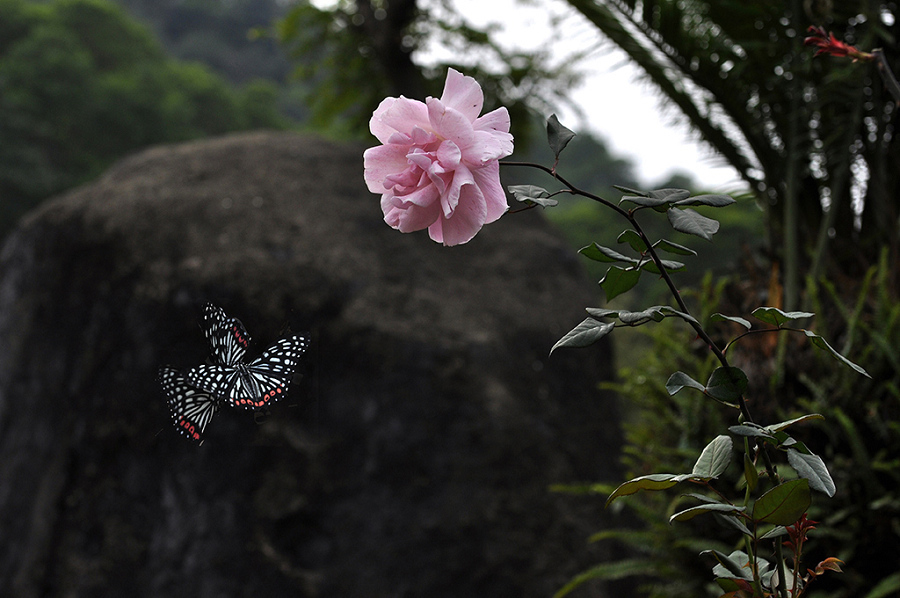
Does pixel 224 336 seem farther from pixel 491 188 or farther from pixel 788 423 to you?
pixel 788 423

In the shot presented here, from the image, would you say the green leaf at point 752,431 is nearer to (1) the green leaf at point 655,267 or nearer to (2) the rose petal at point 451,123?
(1) the green leaf at point 655,267

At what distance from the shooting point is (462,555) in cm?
220

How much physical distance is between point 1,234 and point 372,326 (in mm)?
14070

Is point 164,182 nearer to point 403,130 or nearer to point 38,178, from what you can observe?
point 403,130

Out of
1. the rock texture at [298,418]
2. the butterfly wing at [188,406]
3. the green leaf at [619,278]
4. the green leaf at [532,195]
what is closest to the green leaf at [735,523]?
the green leaf at [619,278]

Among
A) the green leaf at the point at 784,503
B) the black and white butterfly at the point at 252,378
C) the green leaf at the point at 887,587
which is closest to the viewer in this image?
the green leaf at the point at 784,503

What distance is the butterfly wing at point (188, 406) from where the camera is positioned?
792mm

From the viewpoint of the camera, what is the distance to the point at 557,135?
68cm

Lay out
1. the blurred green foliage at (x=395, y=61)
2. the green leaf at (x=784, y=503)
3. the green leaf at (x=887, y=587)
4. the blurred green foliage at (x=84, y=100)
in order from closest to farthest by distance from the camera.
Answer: the green leaf at (x=784, y=503) < the green leaf at (x=887, y=587) < the blurred green foliage at (x=395, y=61) < the blurred green foliage at (x=84, y=100)

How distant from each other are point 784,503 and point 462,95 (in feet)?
1.61

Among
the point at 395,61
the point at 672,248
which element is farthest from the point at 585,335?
the point at 395,61

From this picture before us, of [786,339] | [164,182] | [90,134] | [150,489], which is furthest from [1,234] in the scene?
[786,339]

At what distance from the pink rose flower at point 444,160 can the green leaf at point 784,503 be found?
0.36 meters

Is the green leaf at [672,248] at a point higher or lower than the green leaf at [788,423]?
higher
